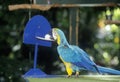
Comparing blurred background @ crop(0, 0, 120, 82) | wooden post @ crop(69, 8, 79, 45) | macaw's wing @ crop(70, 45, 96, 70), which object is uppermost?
wooden post @ crop(69, 8, 79, 45)

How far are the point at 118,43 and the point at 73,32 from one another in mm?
5041

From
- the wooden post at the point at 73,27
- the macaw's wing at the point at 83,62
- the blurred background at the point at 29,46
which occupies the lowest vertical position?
the blurred background at the point at 29,46

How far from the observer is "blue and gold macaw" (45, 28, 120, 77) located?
4.09 m

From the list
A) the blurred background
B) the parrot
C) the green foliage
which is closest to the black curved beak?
the parrot

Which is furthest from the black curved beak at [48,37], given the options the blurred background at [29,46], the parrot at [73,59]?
the blurred background at [29,46]

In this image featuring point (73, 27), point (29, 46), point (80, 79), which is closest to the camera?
point (80, 79)

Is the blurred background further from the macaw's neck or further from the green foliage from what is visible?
the green foliage

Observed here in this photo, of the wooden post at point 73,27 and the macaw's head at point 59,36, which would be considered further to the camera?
the wooden post at point 73,27

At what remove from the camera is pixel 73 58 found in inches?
161

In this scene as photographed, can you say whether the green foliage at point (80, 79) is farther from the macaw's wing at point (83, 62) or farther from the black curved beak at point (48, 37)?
the black curved beak at point (48, 37)

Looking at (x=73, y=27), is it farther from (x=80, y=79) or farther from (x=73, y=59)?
(x=80, y=79)

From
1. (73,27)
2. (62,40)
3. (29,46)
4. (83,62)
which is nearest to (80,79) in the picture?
(83,62)

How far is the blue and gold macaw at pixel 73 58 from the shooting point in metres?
4.09

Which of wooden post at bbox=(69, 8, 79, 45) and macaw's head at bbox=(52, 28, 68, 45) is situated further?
wooden post at bbox=(69, 8, 79, 45)
